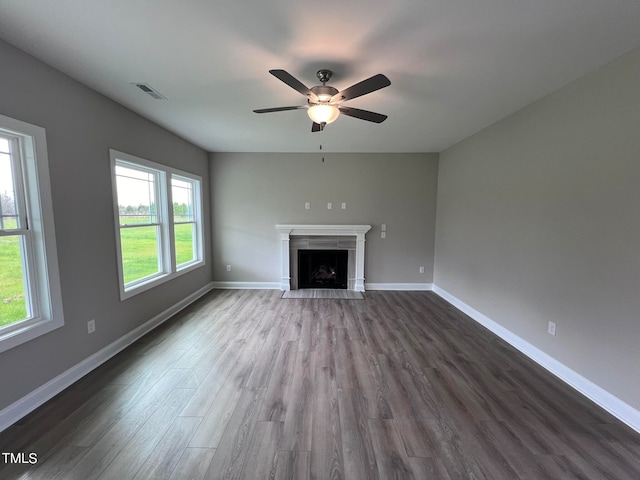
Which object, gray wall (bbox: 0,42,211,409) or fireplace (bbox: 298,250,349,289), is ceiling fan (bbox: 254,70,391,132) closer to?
gray wall (bbox: 0,42,211,409)

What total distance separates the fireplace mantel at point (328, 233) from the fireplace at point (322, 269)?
244mm

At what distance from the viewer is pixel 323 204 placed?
15.2ft

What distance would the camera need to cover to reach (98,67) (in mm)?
1907

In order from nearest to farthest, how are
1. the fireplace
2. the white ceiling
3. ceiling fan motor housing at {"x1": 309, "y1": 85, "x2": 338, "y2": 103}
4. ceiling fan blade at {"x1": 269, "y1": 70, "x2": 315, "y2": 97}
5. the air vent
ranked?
the white ceiling → ceiling fan blade at {"x1": 269, "y1": 70, "x2": 315, "y2": 97} → ceiling fan motor housing at {"x1": 309, "y1": 85, "x2": 338, "y2": 103} → the air vent → the fireplace

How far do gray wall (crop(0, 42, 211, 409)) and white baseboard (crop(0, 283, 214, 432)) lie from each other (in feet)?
0.14

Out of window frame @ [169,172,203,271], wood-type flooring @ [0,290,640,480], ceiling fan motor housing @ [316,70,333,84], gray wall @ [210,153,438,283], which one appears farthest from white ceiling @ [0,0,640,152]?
wood-type flooring @ [0,290,640,480]

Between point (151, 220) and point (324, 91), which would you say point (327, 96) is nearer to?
point (324, 91)

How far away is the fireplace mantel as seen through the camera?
14.8 feet

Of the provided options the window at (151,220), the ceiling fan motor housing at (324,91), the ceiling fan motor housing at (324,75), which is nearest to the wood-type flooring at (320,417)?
the window at (151,220)

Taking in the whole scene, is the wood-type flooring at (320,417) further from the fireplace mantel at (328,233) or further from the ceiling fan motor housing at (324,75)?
the ceiling fan motor housing at (324,75)

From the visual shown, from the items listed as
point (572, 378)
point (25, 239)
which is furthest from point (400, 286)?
point (25, 239)

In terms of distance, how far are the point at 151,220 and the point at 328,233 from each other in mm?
2710

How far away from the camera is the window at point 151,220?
270 centimetres

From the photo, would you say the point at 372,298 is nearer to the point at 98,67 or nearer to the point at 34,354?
the point at 34,354
